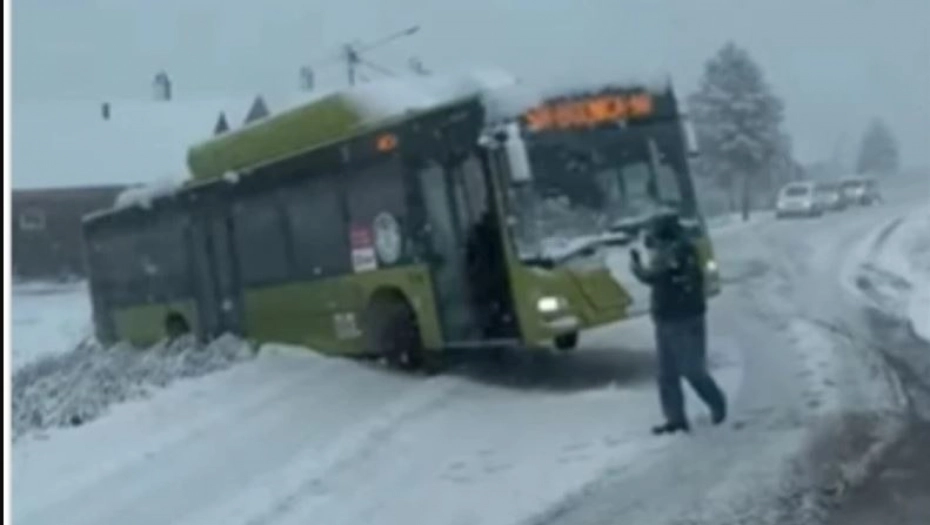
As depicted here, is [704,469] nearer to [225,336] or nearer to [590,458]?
[590,458]

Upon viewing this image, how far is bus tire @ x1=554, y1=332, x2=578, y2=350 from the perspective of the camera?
3.41 meters

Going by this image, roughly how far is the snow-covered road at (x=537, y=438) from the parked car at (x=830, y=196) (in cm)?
3

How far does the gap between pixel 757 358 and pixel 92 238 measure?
1261 mm

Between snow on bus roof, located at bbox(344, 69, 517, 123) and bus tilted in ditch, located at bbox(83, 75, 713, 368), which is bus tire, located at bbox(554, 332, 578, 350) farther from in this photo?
snow on bus roof, located at bbox(344, 69, 517, 123)

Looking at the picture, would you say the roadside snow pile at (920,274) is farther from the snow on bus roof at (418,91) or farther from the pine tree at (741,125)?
the snow on bus roof at (418,91)

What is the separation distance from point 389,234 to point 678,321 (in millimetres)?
1067

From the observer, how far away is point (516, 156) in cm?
336

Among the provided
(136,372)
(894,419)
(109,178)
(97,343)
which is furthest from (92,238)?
(894,419)

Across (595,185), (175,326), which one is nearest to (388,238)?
(175,326)

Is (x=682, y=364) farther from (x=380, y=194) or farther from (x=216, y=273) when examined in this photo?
(x=216, y=273)

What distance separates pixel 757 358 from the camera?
2.88 metres

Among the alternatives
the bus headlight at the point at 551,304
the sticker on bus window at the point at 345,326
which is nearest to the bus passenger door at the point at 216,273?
the sticker on bus window at the point at 345,326

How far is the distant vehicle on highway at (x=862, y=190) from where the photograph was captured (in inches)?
93.3

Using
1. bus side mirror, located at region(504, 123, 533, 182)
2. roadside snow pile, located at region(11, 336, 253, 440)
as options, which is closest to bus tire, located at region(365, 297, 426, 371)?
roadside snow pile, located at region(11, 336, 253, 440)
